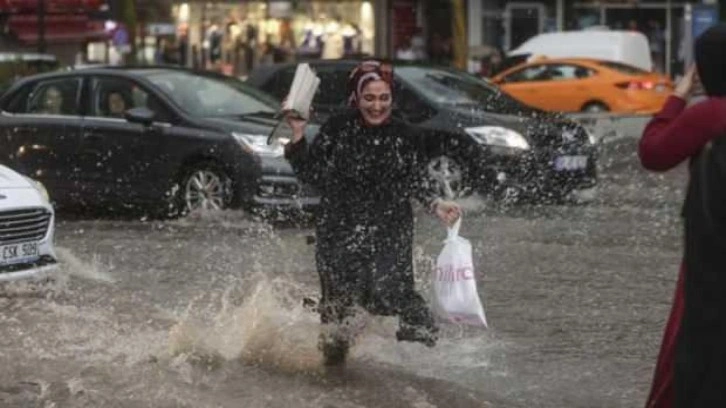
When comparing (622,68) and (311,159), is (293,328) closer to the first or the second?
(311,159)

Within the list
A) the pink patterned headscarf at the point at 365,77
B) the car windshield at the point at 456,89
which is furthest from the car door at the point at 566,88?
the pink patterned headscarf at the point at 365,77

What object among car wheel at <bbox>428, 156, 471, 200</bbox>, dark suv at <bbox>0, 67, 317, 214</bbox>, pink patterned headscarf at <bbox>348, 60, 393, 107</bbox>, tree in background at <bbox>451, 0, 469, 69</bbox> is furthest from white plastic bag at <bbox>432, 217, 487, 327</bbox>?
tree in background at <bbox>451, 0, 469, 69</bbox>

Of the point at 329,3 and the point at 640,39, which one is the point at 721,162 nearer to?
the point at 640,39

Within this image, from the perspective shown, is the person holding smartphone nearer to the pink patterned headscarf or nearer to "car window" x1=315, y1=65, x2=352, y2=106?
the pink patterned headscarf

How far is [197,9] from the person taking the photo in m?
39.3

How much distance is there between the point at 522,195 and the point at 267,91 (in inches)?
137

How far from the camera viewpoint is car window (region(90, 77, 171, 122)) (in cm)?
1326

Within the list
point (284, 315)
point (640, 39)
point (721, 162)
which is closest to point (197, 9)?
point (640, 39)

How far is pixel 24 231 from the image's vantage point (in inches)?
342

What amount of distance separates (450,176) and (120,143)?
10.7 ft

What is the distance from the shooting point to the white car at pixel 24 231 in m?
8.55

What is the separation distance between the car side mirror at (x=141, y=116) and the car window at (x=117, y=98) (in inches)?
6.3

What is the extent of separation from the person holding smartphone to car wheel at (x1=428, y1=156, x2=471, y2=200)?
22.7 ft

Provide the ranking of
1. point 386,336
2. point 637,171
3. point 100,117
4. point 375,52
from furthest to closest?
point 375,52
point 637,171
point 100,117
point 386,336
